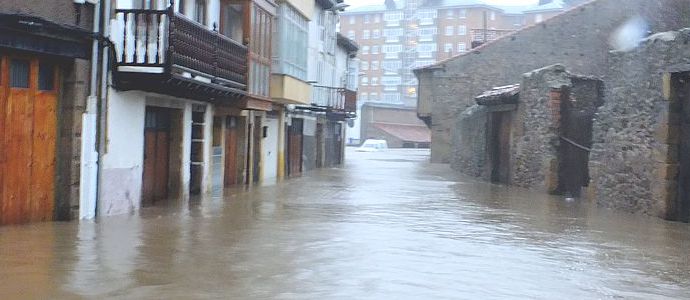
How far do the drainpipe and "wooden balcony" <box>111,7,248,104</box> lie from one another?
541 millimetres

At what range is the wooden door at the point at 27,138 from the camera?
34.5ft

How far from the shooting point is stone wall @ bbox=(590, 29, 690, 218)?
44.5ft

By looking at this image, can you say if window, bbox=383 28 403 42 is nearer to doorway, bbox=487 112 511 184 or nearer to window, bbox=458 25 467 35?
window, bbox=458 25 467 35

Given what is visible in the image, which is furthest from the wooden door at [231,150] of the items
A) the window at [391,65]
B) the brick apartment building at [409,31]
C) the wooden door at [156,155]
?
the window at [391,65]

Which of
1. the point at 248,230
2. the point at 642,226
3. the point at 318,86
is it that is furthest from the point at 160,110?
the point at 318,86

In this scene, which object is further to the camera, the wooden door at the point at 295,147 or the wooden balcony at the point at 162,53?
the wooden door at the point at 295,147

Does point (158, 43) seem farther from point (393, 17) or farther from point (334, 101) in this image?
point (393, 17)

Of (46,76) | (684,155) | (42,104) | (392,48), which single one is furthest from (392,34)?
(42,104)

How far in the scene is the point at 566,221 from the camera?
45.7 feet

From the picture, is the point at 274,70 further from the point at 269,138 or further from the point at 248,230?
the point at 248,230

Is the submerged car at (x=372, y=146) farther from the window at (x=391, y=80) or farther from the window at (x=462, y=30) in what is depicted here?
the window at (x=391, y=80)

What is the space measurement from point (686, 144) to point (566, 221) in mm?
2443

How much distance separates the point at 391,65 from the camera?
110 metres

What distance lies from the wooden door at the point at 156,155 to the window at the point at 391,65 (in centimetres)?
9391
